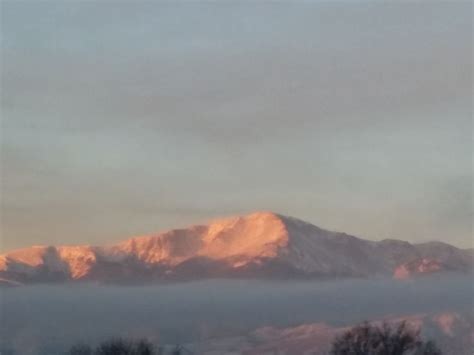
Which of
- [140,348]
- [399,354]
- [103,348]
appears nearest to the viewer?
[399,354]

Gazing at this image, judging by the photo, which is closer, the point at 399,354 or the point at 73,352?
the point at 399,354

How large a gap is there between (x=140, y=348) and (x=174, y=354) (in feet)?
83.5

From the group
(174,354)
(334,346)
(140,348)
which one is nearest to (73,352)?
(174,354)

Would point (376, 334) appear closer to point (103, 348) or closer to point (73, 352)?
point (103, 348)

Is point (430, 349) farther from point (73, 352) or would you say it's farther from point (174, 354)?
point (73, 352)

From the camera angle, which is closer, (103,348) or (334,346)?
(334,346)

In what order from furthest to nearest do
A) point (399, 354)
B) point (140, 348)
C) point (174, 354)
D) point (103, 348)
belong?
point (174, 354), point (103, 348), point (140, 348), point (399, 354)

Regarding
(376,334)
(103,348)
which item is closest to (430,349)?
(376,334)

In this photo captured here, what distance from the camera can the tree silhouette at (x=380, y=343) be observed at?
13400 cm

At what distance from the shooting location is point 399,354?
13400 centimetres

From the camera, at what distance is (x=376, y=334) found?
13725cm

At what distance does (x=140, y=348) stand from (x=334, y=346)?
24449mm

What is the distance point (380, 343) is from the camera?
136 meters

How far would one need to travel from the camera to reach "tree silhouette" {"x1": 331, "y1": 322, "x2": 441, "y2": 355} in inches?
5276
